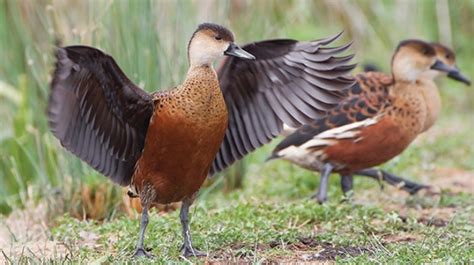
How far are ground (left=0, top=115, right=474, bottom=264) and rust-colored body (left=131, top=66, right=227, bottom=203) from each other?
1.41ft

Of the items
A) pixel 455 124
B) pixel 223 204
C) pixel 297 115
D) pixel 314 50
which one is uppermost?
pixel 314 50

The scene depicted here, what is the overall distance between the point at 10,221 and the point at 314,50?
305 cm

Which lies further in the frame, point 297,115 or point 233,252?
point 297,115

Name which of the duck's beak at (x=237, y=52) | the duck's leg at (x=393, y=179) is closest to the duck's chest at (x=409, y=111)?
the duck's leg at (x=393, y=179)

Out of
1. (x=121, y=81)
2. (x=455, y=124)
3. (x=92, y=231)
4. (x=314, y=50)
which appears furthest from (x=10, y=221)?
(x=455, y=124)

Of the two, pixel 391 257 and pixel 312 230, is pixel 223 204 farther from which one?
pixel 391 257

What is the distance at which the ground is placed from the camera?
543cm

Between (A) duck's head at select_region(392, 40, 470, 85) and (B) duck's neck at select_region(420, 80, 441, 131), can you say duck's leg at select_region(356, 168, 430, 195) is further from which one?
(A) duck's head at select_region(392, 40, 470, 85)

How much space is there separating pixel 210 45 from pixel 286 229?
140 cm

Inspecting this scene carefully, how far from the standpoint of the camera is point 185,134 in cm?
552

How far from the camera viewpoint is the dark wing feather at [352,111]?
797cm

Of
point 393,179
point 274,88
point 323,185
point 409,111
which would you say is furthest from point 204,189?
point 274,88

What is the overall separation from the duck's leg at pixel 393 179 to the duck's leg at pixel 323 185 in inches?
14.5

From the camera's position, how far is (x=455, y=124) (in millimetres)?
11453
